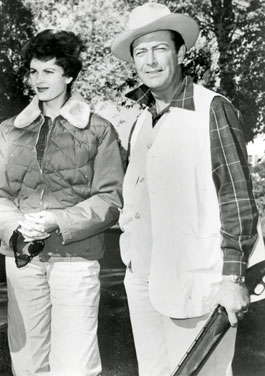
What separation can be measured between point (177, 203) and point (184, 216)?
2.0 inches

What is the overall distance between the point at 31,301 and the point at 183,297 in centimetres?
58

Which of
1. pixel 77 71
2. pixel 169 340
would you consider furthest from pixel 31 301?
pixel 77 71

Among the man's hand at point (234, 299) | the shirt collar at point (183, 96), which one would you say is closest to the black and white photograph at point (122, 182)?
the shirt collar at point (183, 96)

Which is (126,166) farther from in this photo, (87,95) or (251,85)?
(251,85)

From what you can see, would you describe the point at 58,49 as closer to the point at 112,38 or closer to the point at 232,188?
the point at 112,38

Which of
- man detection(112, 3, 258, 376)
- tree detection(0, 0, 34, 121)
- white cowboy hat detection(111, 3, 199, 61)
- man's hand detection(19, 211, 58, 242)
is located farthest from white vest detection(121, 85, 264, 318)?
tree detection(0, 0, 34, 121)

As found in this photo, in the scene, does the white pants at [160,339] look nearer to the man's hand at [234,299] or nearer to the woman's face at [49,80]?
the man's hand at [234,299]

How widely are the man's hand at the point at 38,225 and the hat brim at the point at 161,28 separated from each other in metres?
0.66

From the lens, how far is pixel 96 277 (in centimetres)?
216

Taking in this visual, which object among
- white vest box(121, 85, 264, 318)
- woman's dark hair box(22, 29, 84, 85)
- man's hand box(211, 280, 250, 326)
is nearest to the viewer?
man's hand box(211, 280, 250, 326)

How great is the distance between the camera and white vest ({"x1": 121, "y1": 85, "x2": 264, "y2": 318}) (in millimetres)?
1949

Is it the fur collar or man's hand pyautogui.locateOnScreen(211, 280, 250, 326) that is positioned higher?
the fur collar

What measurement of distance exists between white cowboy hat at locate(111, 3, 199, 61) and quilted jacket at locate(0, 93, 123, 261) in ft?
→ 0.85

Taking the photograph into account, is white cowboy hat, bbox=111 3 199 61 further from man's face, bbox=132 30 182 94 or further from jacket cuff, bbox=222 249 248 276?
jacket cuff, bbox=222 249 248 276
